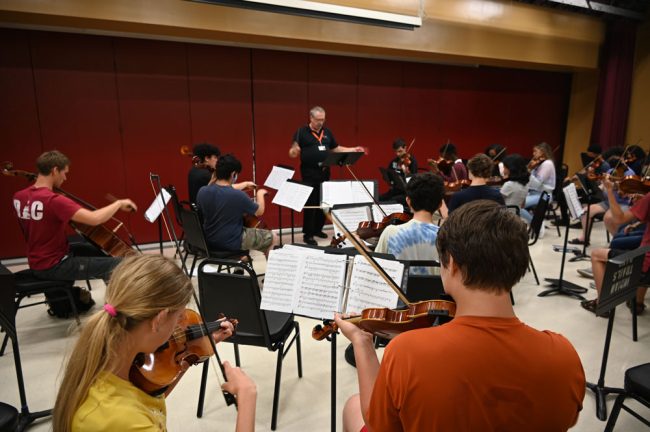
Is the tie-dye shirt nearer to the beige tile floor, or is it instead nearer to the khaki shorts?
the beige tile floor

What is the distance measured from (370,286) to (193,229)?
7.41ft

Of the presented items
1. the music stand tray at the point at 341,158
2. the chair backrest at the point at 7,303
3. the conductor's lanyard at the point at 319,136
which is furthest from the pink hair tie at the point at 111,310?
the conductor's lanyard at the point at 319,136

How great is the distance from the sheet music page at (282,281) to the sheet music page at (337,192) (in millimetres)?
1996

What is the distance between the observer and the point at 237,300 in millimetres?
2189

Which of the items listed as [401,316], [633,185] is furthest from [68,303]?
[633,185]

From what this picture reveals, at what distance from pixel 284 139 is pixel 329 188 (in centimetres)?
247

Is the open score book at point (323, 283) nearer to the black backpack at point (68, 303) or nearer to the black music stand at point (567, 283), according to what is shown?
the black backpack at point (68, 303)

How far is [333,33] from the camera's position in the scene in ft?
17.7

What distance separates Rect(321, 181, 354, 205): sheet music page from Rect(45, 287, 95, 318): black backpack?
228 centimetres

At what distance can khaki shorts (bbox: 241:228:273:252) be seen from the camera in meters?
3.95

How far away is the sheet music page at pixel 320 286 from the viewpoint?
196 cm

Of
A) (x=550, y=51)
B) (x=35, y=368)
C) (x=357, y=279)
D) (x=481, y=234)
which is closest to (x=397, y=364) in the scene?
(x=481, y=234)

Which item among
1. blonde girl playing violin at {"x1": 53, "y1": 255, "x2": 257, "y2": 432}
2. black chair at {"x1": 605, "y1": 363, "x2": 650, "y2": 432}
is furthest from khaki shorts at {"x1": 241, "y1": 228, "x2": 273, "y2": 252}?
black chair at {"x1": 605, "y1": 363, "x2": 650, "y2": 432}

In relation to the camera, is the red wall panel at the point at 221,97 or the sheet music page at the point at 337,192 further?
the red wall panel at the point at 221,97
